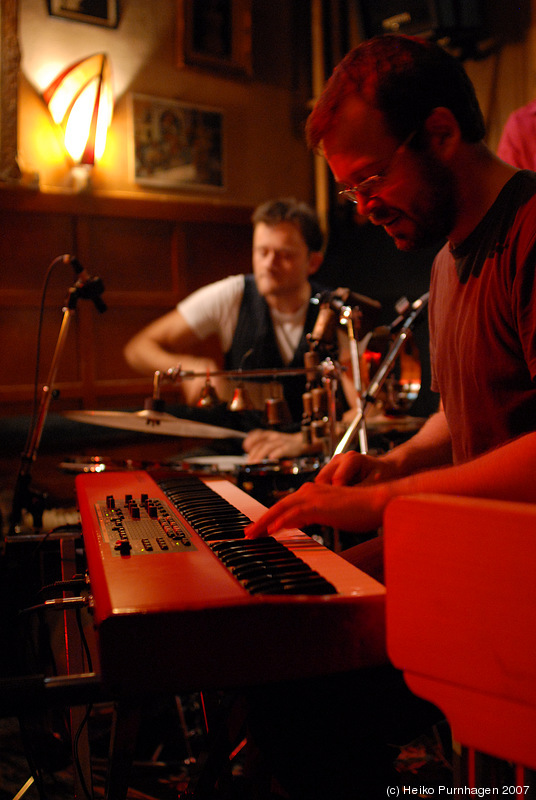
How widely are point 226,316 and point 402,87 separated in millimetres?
3411

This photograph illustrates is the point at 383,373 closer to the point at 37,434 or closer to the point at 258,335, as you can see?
the point at 37,434

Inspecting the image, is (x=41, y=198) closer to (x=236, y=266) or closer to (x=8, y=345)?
(x=8, y=345)

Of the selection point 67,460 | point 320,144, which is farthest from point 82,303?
point 320,144

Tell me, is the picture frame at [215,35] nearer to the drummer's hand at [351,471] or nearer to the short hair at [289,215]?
the short hair at [289,215]

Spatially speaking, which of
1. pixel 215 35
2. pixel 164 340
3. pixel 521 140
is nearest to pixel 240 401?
pixel 521 140

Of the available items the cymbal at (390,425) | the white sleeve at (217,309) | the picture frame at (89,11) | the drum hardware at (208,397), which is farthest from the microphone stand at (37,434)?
the picture frame at (89,11)

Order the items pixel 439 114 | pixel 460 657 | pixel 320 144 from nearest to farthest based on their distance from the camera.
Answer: pixel 460 657
pixel 439 114
pixel 320 144

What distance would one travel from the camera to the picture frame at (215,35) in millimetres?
5035

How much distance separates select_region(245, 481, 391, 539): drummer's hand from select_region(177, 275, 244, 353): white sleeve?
11.7 ft

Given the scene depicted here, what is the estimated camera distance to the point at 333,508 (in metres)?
1.14

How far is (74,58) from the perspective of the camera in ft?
15.3

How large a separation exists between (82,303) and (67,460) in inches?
88.1

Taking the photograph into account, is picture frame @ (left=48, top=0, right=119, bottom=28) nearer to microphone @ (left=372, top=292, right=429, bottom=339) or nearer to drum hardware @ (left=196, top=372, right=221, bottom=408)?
drum hardware @ (left=196, top=372, right=221, bottom=408)

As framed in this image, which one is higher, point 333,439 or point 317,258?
point 317,258
